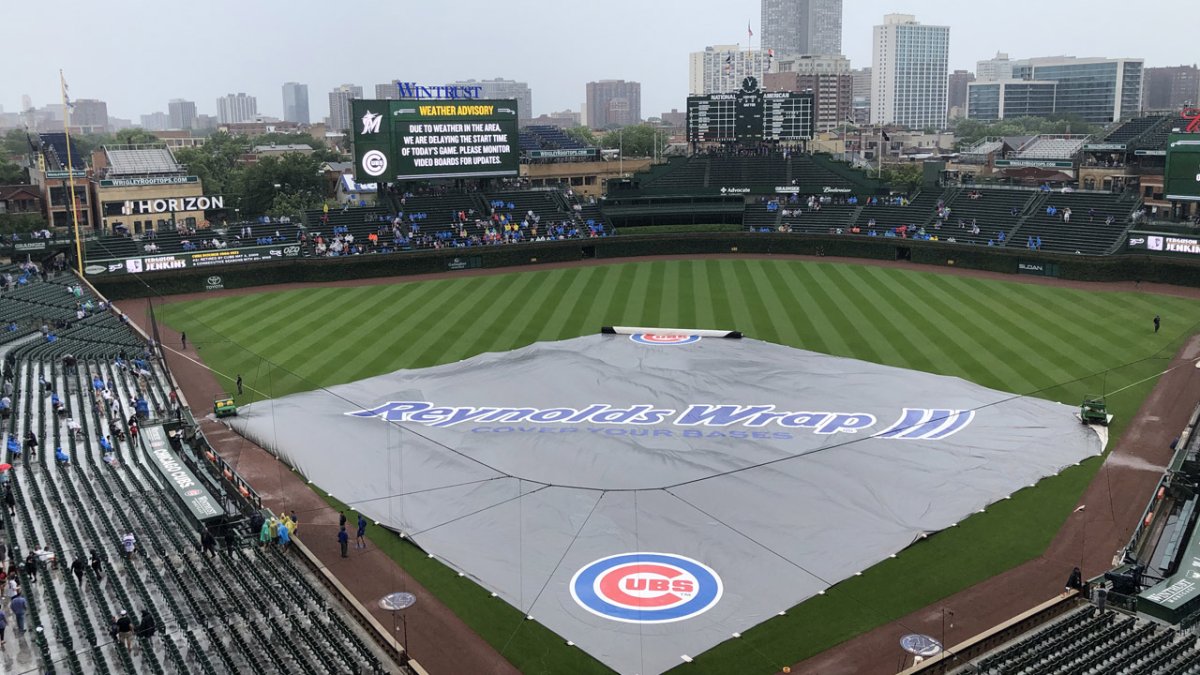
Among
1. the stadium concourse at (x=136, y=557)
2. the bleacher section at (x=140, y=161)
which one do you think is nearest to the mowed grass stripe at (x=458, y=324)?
the stadium concourse at (x=136, y=557)

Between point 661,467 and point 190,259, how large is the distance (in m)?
41.3

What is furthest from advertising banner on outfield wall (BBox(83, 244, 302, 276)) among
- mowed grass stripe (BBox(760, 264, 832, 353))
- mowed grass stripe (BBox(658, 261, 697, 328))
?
mowed grass stripe (BBox(760, 264, 832, 353))

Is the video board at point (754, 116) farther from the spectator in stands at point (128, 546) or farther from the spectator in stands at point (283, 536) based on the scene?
the spectator in stands at point (128, 546)

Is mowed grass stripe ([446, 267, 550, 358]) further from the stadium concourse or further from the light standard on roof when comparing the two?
the light standard on roof

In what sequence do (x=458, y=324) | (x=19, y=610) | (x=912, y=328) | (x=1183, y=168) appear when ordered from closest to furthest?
(x=19, y=610)
(x=912, y=328)
(x=458, y=324)
(x=1183, y=168)

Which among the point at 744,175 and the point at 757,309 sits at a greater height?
the point at 744,175

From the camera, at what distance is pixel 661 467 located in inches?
966

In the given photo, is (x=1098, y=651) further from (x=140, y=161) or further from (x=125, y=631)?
(x=140, y=161)

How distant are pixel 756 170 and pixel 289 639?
62659mm

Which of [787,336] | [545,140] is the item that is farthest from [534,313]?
[545,140]

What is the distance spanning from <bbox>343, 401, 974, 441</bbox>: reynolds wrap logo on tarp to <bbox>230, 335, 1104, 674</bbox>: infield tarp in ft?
0.31

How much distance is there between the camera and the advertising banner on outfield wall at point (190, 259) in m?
53.6

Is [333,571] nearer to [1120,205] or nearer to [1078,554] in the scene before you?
[1078,554]

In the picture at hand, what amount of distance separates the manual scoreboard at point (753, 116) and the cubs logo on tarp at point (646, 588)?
6025 cm
